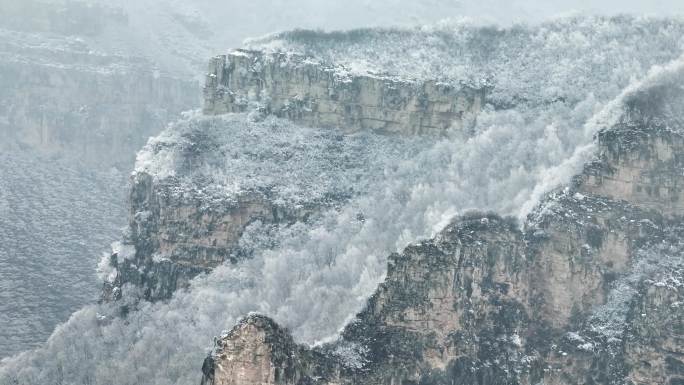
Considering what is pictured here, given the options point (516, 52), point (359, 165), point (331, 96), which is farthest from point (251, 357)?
point (516, 52)

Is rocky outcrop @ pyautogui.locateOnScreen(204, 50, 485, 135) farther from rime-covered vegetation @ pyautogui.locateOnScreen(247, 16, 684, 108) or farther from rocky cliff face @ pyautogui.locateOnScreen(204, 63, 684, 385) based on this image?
rocky cliff face @ pyautogui.locateOnScreen(204, 63, 684, 385)

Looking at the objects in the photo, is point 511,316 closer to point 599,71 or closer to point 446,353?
point 446,353

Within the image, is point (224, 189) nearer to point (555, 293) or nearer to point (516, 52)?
point (516, 52)

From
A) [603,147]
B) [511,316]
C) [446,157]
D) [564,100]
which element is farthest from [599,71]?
[511,316]

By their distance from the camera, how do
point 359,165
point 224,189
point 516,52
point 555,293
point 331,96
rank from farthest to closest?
point 516,52
point 331,96
point 359,165
point 224,189
point 555,293

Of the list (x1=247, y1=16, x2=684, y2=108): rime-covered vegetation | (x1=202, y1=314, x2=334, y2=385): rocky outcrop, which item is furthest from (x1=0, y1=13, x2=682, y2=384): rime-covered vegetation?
(x1=202, y1=314, x2=334, y2=385): rocky outcrop
